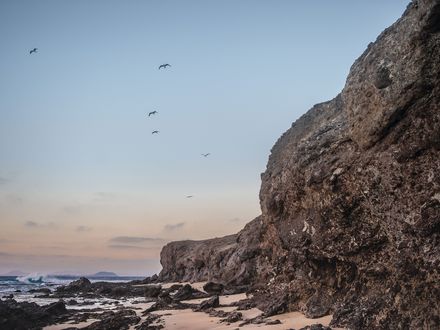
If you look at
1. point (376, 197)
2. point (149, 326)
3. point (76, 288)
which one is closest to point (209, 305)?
point (149, 326)

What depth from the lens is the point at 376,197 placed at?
14.4 metres

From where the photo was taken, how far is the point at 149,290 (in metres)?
46.1

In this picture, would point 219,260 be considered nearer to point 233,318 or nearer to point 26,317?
point 26,317

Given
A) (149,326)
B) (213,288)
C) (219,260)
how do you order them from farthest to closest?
(219,260) < (213,288) < (149,326)

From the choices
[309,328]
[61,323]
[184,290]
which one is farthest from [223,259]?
[309,328]

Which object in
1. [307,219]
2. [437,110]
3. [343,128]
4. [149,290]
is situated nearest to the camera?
[437,110]

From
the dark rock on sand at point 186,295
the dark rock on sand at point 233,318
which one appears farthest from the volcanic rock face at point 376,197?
the dark rock on sand at point 186,295

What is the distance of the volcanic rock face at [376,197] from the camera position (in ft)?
40.7

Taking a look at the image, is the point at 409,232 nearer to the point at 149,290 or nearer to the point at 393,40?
the point at 393,40

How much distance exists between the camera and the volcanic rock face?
489 inches

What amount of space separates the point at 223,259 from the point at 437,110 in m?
45.6

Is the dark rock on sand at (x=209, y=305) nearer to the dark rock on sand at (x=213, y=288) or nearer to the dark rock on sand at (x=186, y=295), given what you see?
the dark rock on sand at (x=186, y=295)

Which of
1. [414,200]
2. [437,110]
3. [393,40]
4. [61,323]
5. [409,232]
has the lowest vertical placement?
[61,323]

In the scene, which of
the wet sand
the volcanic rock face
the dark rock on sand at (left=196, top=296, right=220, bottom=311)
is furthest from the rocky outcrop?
the volcanic rock face
